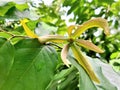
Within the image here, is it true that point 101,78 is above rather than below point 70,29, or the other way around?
below

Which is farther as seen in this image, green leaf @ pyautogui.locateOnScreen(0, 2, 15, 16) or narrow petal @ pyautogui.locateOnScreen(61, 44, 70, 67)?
green leaf @ pyautogui.locateOnScreen(0, 2, 15, 16)

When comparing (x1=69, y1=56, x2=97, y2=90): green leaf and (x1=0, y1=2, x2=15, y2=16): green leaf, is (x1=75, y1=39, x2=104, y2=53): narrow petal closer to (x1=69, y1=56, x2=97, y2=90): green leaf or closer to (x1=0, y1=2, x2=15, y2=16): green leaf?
(x1=69, y1=56, x2=97, y2=90): green leaf

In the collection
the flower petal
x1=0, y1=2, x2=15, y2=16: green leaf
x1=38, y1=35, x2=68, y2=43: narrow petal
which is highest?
x1=0, y1=2, x2=15, y2=16: green leaf

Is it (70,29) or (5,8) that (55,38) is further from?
(5,8)

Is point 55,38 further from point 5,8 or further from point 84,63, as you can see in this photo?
point 5,8

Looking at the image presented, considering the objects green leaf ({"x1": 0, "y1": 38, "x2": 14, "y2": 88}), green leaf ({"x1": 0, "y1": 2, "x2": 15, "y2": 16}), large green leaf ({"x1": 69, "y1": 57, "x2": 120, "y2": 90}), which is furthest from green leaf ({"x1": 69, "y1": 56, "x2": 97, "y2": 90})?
green leaf ({"x1": 0, "y1": 2, "x2": 15, "y2": 16})

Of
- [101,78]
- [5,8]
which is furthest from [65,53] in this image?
[5,8]

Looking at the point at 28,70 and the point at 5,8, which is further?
the point at 5,8

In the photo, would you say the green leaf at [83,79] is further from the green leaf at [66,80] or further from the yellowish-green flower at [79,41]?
the green leaf at [66,80]

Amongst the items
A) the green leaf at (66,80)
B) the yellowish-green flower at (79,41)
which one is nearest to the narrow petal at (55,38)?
the yellowish-green flower at (79,41)
